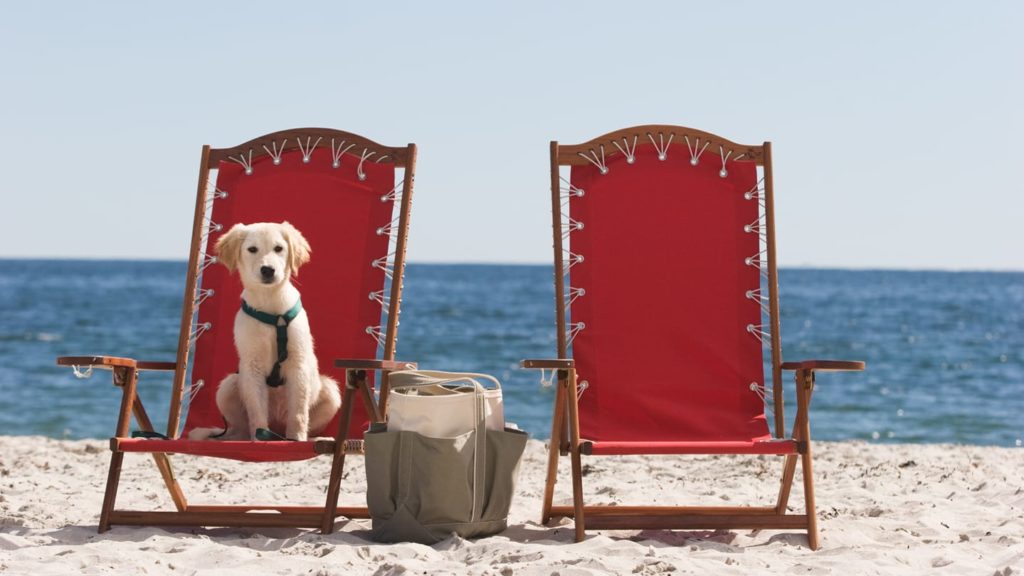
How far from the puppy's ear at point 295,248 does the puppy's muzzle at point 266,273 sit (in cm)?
13

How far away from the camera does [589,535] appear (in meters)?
3.62

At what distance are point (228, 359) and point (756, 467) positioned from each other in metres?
2.65

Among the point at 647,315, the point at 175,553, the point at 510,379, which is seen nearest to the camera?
the point at 175,553

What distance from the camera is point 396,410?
11.5ft

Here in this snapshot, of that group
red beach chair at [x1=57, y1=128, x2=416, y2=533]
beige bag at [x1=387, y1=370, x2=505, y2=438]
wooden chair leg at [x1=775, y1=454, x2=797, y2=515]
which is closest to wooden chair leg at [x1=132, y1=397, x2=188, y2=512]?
red beach chair at [x1=57, y1=128, x2=416, y2=533]

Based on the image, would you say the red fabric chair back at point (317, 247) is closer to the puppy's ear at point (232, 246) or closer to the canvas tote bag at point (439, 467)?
the puppy's ear at point (232, 246)

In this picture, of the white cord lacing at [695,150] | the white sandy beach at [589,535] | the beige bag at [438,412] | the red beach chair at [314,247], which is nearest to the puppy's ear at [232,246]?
the red beach chair at [314,247]

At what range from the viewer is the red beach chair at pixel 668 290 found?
13.0 feet

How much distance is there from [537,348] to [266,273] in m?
15.8

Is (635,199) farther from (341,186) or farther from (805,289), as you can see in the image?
(805,289)

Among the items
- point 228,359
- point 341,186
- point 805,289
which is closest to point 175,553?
point 228,359

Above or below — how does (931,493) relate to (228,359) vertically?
below

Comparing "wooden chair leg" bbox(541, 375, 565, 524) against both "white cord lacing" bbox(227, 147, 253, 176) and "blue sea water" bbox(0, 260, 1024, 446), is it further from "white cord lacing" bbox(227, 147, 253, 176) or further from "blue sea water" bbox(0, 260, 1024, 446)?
"blue sea water" bbox(0, 260, 1024, 446)

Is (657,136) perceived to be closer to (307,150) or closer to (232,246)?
(307,150)
